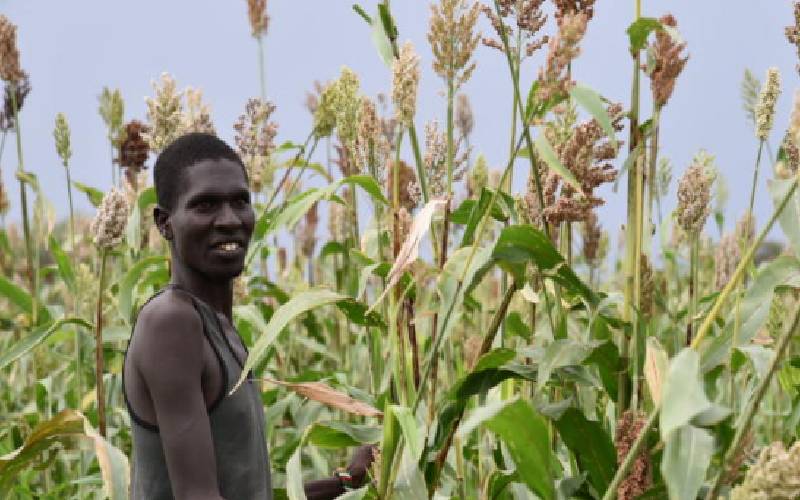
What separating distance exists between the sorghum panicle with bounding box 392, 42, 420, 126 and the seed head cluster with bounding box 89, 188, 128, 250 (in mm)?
711

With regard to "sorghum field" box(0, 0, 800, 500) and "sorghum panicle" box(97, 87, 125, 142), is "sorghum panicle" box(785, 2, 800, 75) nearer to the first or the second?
"sorghum field" box(0, 0, 800, 500)

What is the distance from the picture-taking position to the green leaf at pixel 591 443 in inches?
94.6

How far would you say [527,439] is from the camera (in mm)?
2195

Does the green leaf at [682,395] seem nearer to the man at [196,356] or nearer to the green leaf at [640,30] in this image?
the green leaf at [640,30]

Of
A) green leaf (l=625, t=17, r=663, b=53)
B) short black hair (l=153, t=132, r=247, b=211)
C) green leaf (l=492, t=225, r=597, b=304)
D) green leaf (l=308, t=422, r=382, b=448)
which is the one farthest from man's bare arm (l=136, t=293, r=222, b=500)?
green leaf (l=625, t=17, r=663, b=53)

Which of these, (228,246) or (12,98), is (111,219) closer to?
(228,246)

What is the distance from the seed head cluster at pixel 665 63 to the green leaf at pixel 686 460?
68 centimetres

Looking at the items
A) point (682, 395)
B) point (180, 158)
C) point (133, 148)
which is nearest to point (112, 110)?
point (133, 148)

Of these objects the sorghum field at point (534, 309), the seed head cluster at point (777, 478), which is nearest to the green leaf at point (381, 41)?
the sorghum field at point (534, 309)

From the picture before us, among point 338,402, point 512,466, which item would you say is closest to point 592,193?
point 338,402

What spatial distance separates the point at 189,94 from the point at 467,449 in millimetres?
1159

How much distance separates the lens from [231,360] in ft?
7.81

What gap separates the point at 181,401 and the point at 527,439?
22.7 inches

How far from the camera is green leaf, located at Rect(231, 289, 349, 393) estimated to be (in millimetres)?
2098
